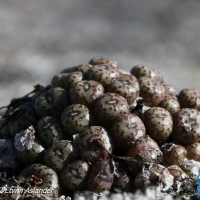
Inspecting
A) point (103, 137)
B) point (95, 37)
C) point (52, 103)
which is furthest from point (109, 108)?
point (95, 37)

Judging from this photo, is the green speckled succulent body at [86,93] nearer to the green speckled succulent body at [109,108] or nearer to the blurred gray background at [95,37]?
the green speckled succulent body at [109,108]

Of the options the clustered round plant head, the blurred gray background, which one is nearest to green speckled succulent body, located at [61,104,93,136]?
the clustered round plant head

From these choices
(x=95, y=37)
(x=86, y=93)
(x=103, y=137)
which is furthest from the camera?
(x=95, y=37)

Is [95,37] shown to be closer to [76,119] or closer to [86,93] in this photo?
[86,93]

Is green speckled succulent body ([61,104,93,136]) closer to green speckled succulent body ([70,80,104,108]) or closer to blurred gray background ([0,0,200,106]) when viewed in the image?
green speckled succulent body ([70,80,104,108])

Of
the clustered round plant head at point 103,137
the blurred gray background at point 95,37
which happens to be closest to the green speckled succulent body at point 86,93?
the clustered round plant head at point 103,137

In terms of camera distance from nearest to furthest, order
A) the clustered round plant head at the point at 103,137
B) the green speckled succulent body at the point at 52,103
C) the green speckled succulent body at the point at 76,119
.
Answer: the clustered round plant head at the point at 103,137, the green speckled succulent body at the point at 76,119, the green speckled succulent body at the point at 52,103
